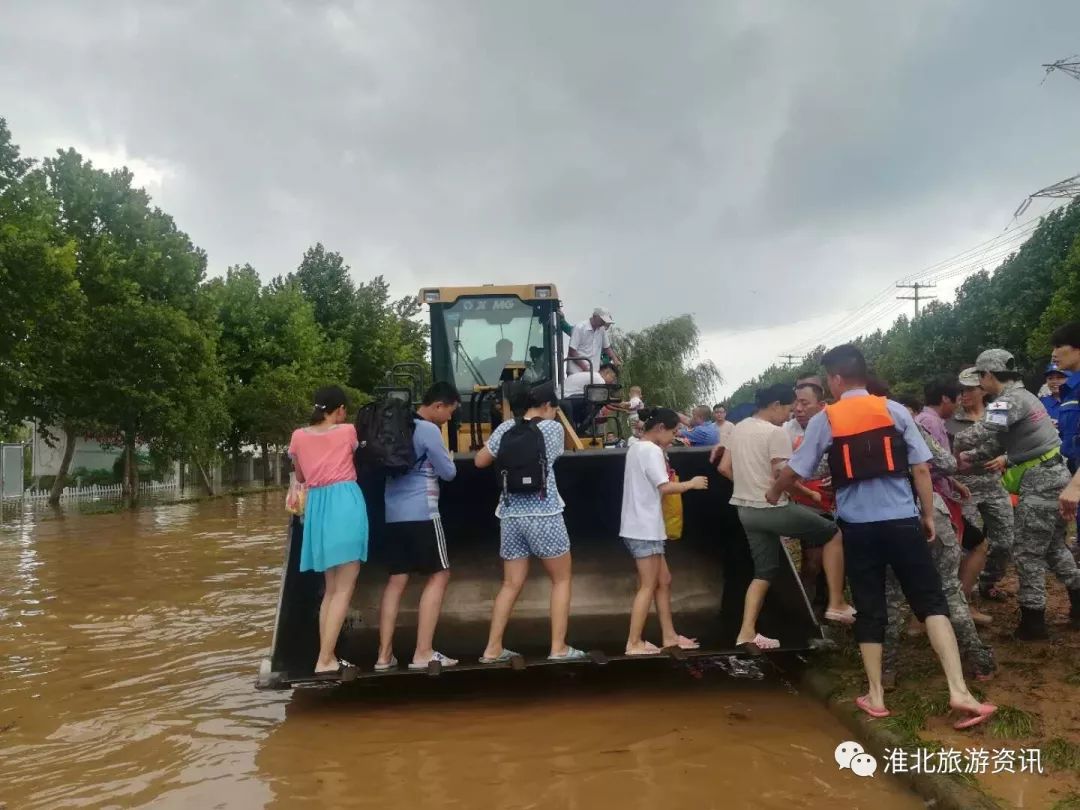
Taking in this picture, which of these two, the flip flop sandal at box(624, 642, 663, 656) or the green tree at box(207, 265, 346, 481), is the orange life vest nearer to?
the flip flop sandal at box(624, 642, 663, 656)

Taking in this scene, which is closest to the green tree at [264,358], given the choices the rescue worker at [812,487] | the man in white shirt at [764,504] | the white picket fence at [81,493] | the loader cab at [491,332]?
the white picket fence at [81,493]

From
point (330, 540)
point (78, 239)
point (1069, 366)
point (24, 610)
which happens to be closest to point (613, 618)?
point (330, 540)

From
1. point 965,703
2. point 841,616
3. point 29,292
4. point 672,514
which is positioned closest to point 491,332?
point 672,514

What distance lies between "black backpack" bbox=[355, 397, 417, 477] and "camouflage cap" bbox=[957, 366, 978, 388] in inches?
147

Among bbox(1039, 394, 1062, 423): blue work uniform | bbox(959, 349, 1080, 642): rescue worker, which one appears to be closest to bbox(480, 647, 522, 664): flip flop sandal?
bbox(959, 349, 1080, 642): rescue worker

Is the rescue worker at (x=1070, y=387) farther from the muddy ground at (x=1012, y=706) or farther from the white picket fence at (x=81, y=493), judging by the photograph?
the white picket fence at (x=81, y=493)

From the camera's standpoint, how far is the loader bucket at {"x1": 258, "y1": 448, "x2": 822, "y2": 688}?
5.76 metres

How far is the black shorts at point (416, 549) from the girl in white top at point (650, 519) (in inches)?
45.6

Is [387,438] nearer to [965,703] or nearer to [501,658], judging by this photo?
[501,658]

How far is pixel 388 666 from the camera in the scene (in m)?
5.01

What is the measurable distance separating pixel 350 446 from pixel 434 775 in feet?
6.33

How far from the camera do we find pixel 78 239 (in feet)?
81.4

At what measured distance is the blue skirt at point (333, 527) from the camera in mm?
4934

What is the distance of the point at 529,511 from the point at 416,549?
2.40 ft
